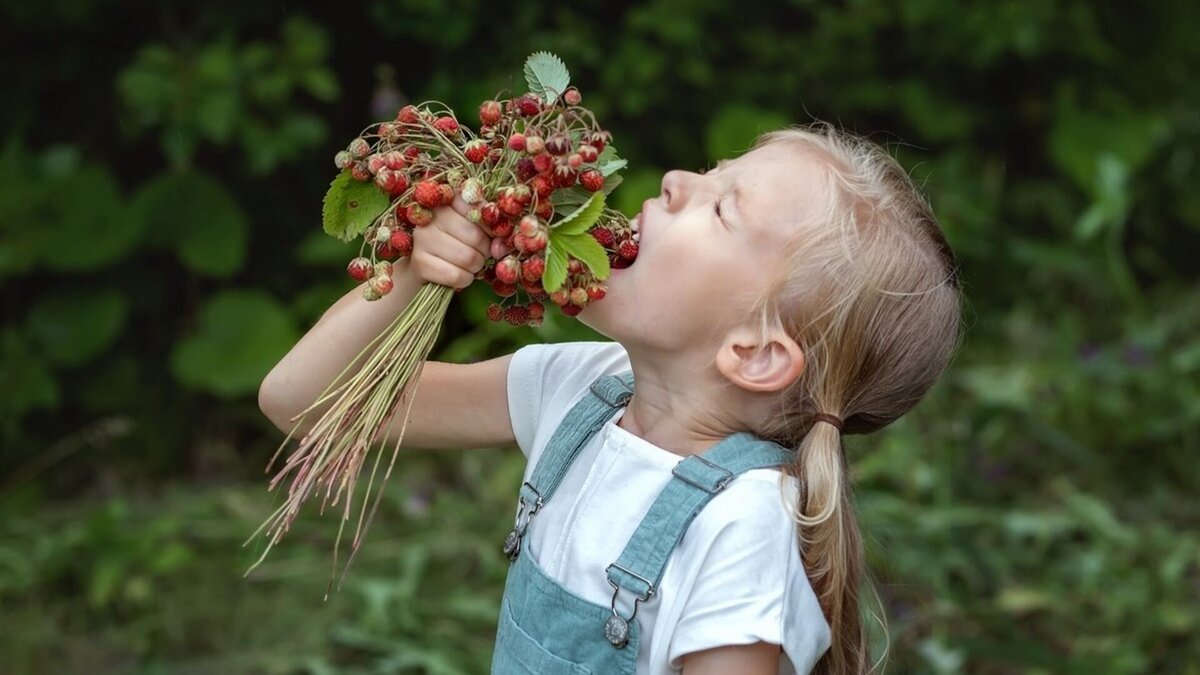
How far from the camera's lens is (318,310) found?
3.72m

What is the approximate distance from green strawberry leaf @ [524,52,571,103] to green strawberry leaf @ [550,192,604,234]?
5.3 inches

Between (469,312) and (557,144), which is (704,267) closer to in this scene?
(557,144)

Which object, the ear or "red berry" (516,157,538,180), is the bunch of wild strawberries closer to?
"red berry" (516,157,538,180)

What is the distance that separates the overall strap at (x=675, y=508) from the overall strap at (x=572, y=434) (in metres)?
0.16

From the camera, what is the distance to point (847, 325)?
174 cm

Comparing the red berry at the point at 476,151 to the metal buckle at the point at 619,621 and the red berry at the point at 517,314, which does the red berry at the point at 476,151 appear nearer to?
the red berry at the point at 517,314

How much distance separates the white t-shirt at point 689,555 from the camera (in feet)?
5.35

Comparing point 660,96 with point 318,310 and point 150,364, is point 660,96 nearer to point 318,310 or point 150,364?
point 318,310

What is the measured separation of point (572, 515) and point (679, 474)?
0.15 meters

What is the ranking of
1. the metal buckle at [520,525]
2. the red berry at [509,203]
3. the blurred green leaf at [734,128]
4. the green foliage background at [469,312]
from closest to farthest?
the red berry at [509,203] → the metal buckle at [520,525] → the green foliage background at [469,312] → the blurred green leaf at [734,128]

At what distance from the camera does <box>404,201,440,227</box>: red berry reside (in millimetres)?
1633

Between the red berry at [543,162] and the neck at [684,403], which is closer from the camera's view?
the red berry at [543,162]

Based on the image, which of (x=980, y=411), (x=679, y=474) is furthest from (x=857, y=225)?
(x=980, y=411)

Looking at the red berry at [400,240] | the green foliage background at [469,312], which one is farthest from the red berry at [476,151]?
the green foliage background at [469,312]
